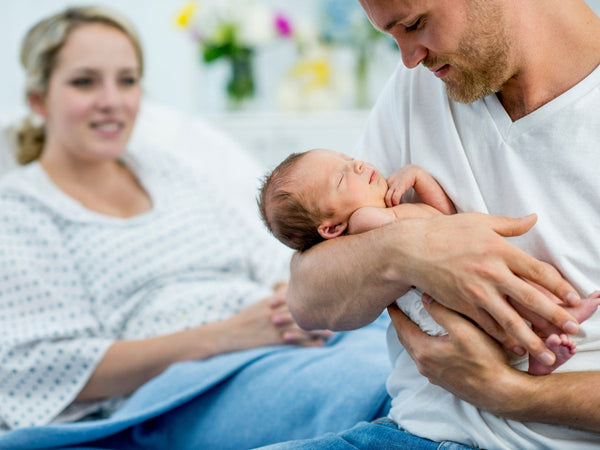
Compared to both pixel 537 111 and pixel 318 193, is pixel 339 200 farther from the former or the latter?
pixel 537 111

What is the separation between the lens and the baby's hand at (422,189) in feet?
4.30

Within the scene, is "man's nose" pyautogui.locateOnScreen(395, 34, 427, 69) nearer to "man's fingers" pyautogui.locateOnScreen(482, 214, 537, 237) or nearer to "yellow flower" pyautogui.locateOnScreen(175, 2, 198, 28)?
"man's fingers" pyautogui.locateOnScreen(482, 214, 537, 237)

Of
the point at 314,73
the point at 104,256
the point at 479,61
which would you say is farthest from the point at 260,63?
the point at 479,61

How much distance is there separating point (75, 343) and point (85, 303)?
14 cm

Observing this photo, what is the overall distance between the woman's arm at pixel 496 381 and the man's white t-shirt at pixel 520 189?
0.10ft

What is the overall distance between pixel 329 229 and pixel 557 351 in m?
0.45

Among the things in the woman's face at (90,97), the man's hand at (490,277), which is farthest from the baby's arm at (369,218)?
the woman's face at (90,97)

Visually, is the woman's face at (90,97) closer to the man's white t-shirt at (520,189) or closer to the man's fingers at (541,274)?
the man's white t-shirt at (520,189)

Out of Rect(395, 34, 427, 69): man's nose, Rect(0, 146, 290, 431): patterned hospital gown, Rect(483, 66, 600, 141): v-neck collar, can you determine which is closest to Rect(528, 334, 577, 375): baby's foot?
Rect(483, 66, 600, 141): v-neck collar

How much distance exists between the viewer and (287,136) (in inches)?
156

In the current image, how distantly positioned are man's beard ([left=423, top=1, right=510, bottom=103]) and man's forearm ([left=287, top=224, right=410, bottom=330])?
0.82ft

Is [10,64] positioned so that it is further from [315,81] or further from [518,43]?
[518,43]

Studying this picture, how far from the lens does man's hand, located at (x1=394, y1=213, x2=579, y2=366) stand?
3.56ft

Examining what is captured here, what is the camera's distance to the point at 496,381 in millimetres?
1134
